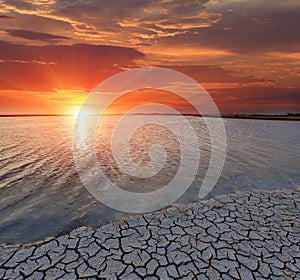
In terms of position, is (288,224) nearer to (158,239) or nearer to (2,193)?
(158,239)

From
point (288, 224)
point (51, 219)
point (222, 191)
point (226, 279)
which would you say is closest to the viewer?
point (226, 279)

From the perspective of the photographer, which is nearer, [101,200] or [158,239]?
[158,239]

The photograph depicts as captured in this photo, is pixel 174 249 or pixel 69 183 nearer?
pixel 174 249

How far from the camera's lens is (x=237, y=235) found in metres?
5.79

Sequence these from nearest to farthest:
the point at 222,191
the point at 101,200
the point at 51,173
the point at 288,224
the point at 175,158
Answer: the point at 288,224, the point at 101,200, the point at 222,191, the point at 51,173, the point at 175,158

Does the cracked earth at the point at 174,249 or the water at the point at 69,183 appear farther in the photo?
the water at the point at 69,183

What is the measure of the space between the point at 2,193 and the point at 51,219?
3473mm

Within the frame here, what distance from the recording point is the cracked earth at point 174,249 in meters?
4.56

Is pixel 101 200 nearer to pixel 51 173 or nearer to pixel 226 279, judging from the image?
pixel 51 173

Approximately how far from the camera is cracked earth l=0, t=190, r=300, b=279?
456 cm

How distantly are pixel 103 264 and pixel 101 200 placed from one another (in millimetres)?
3878

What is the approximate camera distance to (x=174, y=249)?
5.25 m

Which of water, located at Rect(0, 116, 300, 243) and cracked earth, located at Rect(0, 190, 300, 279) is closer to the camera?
cracked earth, located at Rect(0, 190, 300, 279)

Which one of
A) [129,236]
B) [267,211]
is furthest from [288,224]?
[129,236]
